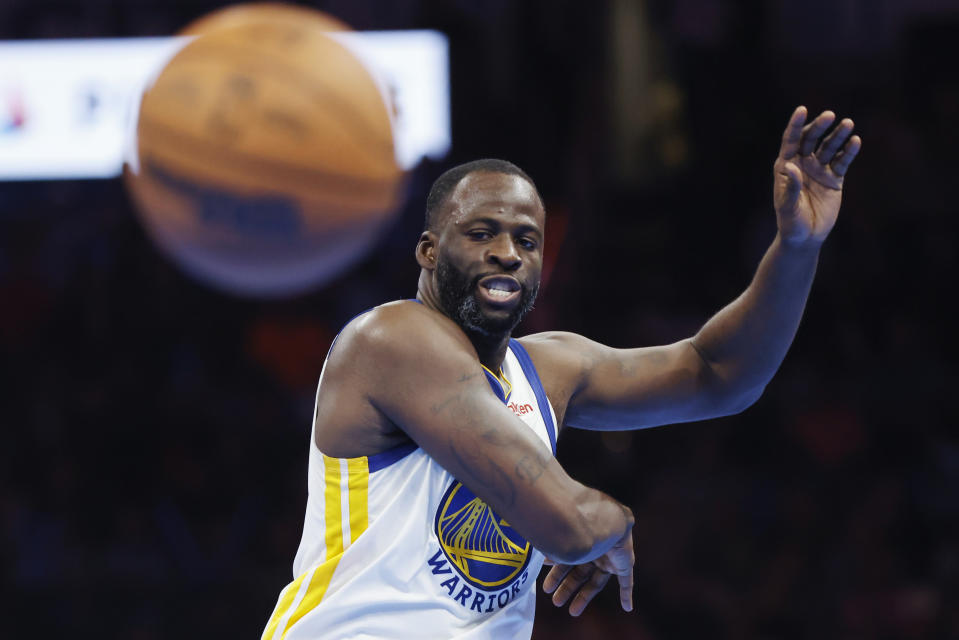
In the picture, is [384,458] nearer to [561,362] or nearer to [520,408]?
[520,408]

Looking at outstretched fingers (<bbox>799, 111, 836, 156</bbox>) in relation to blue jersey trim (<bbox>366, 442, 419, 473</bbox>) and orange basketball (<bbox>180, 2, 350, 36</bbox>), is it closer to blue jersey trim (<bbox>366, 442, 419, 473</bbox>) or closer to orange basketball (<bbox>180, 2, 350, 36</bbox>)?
blue jersey trim (<bbox>366, 442, 419, 473</bbox>)

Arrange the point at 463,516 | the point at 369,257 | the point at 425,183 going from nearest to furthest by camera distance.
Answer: the point at 463,516
the point at 425,183
the point at 369,257

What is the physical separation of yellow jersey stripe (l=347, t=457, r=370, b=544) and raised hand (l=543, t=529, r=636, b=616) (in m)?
0.46

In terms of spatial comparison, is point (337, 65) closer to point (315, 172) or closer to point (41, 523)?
point (315, 172)

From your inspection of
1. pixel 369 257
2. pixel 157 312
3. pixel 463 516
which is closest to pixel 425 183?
pixel 369 257

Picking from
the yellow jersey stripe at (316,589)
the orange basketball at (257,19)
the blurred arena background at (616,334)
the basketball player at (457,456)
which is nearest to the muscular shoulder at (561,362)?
the basketball player at (457,456)

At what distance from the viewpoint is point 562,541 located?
7.30 ft

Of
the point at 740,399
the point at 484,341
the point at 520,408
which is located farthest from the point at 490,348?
the point at 740,399

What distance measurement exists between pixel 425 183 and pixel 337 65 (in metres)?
3.71

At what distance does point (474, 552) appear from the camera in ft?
7.92

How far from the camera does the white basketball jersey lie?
235 cm

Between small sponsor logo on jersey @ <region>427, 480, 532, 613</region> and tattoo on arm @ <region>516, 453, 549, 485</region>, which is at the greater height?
tattoo on arm @ <region>516, 453, 549, 485</region>

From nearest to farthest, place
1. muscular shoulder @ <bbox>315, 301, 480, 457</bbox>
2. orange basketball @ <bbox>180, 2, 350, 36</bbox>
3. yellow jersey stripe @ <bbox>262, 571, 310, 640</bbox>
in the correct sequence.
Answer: muscular shoulder @ <bbox>315, 301, 480, 457</bbox> → yellow jersey stripe @ <bbox>262, 571, 310, 640</bbox> → orange basketball @ <bbox>180, 2, 350, 36</bbox>

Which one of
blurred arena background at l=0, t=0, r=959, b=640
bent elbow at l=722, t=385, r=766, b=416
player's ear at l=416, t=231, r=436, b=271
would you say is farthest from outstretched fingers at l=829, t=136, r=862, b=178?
blurred arena background at l=0, t=0, r=959, b=640
